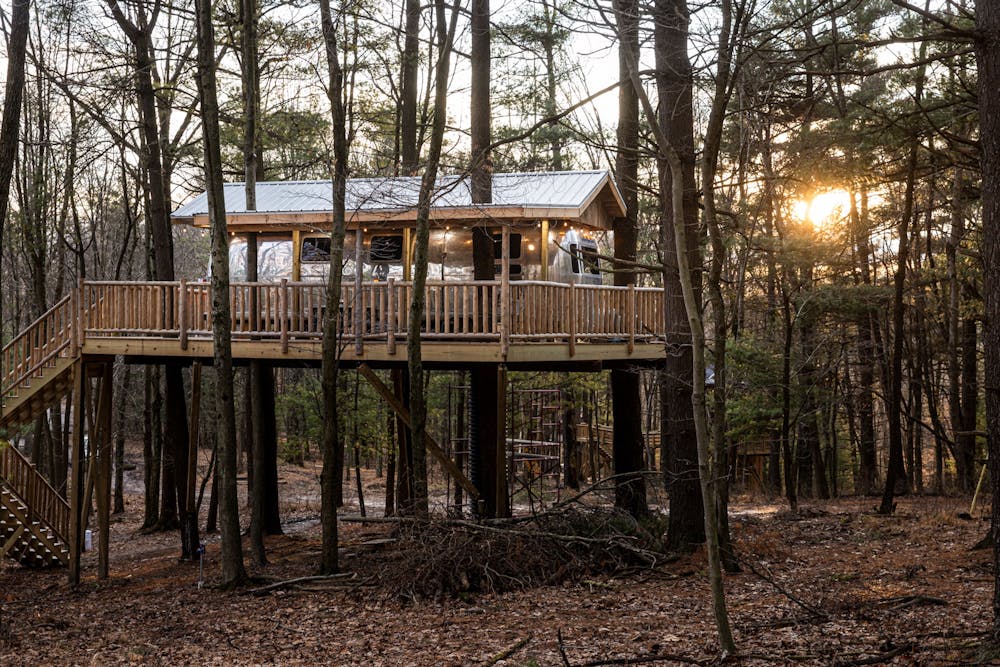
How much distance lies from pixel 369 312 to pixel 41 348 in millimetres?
5530

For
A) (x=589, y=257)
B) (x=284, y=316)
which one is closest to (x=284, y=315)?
(x=284, y=316)

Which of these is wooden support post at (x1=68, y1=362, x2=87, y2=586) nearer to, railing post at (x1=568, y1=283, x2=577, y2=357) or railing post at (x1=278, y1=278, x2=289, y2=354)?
railing post at (x1=278, y1=278, x2=289, y2=354)

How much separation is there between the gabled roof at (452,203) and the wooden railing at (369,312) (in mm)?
1528

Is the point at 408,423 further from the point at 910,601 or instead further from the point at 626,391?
the point at 910,601

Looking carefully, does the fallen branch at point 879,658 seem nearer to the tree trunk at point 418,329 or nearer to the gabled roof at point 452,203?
the tree trunk at point 418,329

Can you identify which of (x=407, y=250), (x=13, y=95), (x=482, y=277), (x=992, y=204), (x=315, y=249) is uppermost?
(x=13, y=95)

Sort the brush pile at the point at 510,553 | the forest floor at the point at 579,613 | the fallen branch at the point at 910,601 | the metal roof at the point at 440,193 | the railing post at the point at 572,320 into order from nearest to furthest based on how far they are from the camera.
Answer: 1. the forest floor at the point at 579,613
2. the fallen branch at the point at 910,601
3. the brush pile at the point at 510,553
4. the railing post at the point at 572,320
5. the metal roof at the point at 440,193

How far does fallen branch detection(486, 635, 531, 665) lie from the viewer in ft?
26.6

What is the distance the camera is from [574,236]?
54.2ft

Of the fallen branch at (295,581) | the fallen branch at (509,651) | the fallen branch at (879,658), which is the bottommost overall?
the fallen branch at (295,581)

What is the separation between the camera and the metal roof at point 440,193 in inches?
589

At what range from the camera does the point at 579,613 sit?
32.4 ft

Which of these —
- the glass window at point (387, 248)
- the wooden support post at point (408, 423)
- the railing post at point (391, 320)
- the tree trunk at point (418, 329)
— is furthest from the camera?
the glass window at point (387, 248)

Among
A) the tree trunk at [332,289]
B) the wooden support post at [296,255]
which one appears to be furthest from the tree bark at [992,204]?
the wooden support post at [296,255]
